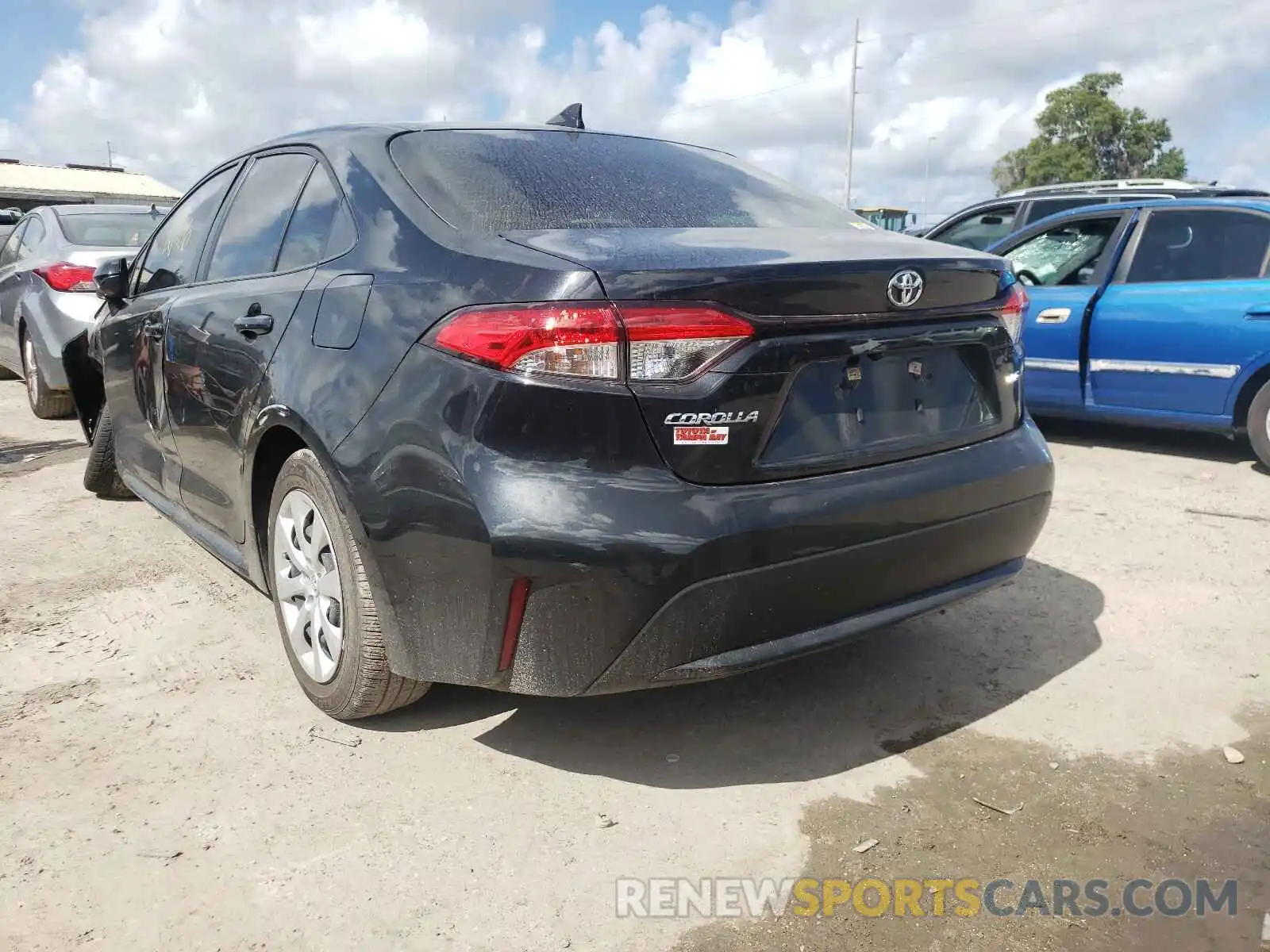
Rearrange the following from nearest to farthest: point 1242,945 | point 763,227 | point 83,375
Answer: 1. point 1242,945
2. point 763,227
3. point 83,375

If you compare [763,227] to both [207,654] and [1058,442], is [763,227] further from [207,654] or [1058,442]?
[1058,442]

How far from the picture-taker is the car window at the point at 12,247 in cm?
850

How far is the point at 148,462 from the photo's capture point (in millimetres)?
4184

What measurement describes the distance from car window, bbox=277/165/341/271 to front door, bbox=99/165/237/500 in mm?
828

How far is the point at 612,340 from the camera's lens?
223 centimetres

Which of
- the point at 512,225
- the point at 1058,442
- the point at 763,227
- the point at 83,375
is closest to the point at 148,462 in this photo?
the point at 83,375

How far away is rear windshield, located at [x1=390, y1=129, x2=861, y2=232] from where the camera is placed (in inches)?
105

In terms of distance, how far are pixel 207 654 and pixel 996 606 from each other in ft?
9.02

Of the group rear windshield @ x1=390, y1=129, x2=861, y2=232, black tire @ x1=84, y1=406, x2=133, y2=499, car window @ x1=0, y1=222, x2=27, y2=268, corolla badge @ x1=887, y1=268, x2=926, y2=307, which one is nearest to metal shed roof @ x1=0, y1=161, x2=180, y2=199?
car window @ x1=0, y1=222, x2=27, y2=268

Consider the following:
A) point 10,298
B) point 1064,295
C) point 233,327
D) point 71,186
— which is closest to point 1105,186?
point 1064,295

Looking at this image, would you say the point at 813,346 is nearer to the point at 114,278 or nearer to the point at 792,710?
the point at 792,710

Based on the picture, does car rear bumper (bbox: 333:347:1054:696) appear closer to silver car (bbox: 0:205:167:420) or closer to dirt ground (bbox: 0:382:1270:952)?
dirt ground (bbox: 0:382:1270:952)

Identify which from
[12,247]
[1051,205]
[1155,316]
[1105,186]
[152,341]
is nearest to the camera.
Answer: [152,341]

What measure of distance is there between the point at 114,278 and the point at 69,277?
3120 mm
